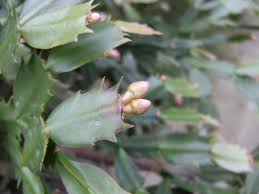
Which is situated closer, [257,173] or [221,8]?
[257,173]

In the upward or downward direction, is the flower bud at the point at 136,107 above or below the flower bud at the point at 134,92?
below

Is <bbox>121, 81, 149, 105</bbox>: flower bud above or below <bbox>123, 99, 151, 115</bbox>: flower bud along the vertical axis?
above

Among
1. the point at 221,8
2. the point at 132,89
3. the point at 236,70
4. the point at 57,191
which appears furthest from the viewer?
the point at 221,8

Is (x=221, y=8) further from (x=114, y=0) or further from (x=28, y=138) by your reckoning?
(x=28, y=138)

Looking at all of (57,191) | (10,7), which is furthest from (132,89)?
(57,191)
